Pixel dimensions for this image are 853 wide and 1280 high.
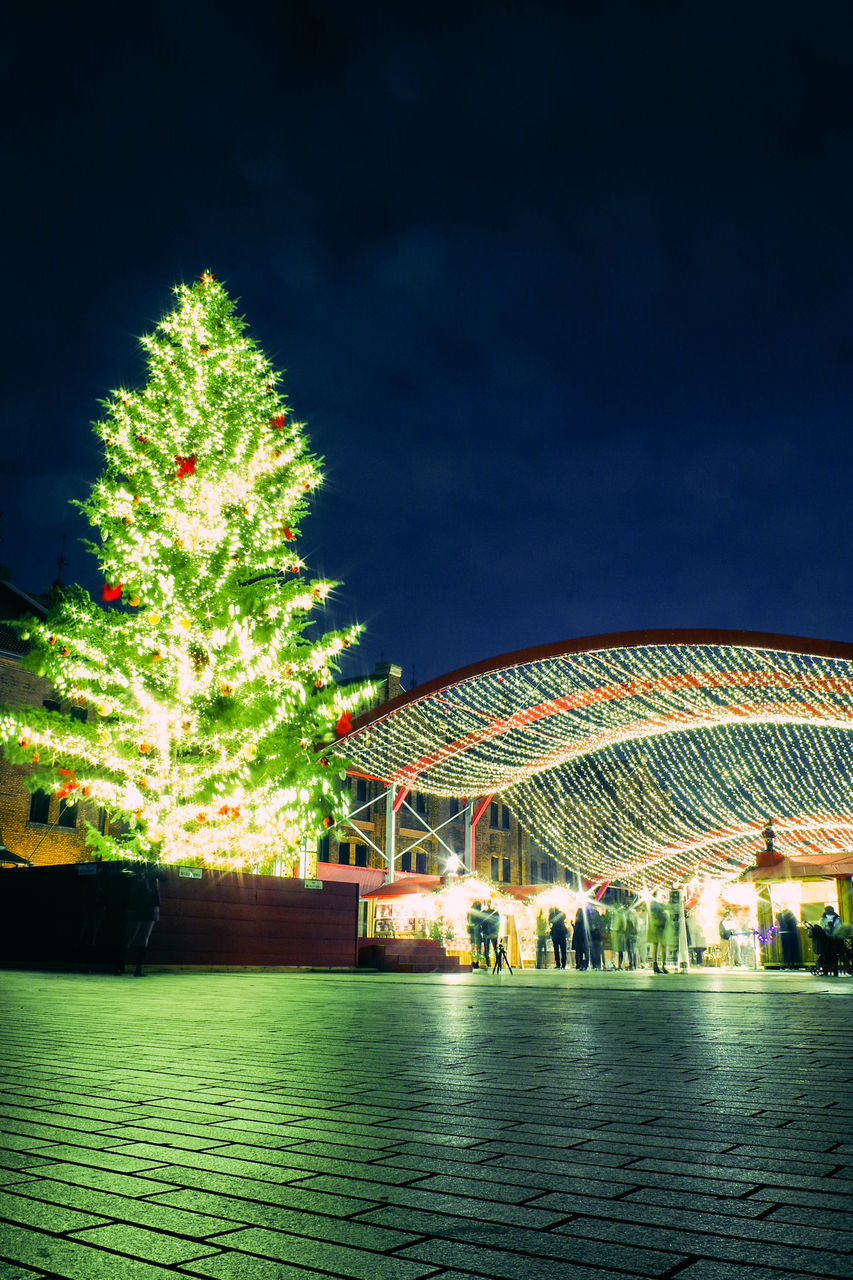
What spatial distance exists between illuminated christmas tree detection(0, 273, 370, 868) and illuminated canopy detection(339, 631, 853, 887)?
655cm

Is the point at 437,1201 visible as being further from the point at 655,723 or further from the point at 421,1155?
the point at 655,723

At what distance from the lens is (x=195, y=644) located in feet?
54.2

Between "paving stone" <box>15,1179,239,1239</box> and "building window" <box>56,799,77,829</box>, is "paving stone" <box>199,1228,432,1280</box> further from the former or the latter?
"building window" <box>56,799,77,829</box>

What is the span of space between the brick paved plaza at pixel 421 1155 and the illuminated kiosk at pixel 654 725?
20130 mm

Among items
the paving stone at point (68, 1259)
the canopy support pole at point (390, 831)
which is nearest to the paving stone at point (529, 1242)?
the paving stone at point (68, 1259)

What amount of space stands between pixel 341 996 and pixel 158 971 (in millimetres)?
5936

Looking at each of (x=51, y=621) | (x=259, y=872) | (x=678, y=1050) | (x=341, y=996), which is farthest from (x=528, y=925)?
(x=678, y=1050)

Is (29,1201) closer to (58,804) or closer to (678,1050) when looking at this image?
(678,1050)

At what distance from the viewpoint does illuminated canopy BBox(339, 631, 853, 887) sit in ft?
84.2

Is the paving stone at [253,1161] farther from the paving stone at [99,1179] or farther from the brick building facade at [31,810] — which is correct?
the brick building facade at [31,810]

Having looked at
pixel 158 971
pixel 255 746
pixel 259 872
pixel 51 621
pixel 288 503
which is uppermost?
pixel 288 503

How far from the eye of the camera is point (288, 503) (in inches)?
719

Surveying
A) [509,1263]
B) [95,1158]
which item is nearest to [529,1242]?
[509,1263]

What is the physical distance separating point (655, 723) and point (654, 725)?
0.98 ft
